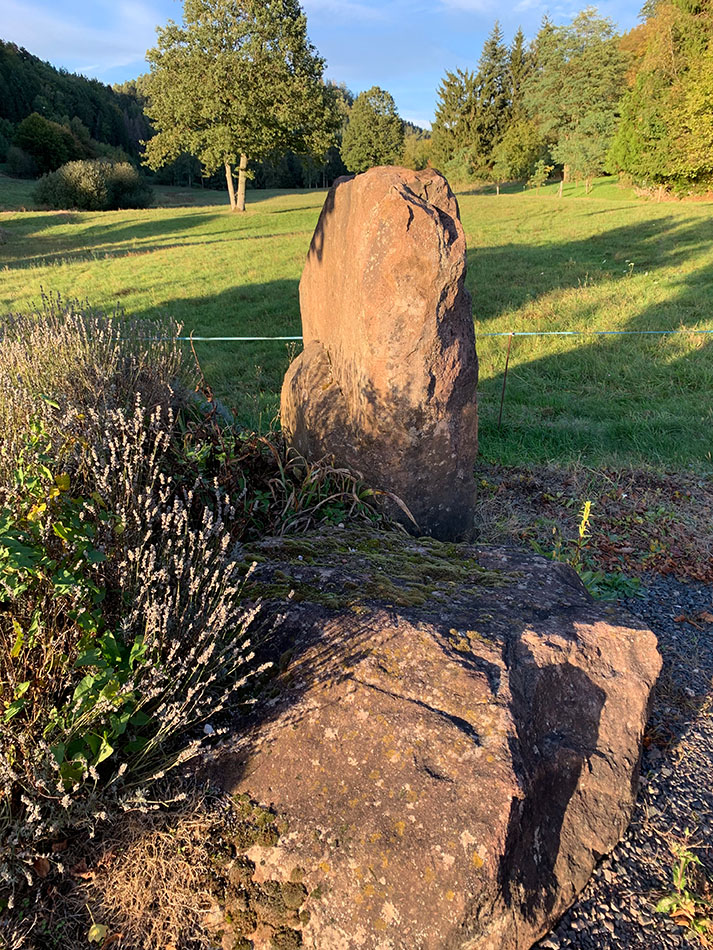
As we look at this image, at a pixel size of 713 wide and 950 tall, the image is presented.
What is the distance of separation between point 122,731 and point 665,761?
7.87 feet

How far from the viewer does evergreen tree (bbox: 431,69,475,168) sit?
50.2m

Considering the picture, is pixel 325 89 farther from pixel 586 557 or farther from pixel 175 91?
pixel 586 557

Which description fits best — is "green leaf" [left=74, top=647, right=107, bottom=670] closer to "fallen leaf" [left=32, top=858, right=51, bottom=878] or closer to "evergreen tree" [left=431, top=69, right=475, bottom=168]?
"fallen leaf" [left=32, top=858, right=51, bottom=878]

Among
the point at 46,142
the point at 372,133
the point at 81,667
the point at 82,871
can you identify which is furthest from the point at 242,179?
the point at 82,871

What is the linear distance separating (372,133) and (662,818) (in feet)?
216

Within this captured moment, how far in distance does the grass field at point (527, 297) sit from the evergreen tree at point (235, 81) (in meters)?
5.02

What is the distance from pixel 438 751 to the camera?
6.79 ft

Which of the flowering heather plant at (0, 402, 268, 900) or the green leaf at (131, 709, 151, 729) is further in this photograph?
the green leaf at (131, 709, 151, 729)

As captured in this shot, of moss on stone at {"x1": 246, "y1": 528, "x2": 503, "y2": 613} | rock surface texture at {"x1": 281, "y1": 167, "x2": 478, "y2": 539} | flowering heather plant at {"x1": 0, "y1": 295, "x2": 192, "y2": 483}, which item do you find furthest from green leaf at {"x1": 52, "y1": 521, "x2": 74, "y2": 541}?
rock surface texture at {"x1": 281, "y1": 167, "x2": 478, "y2": 539}

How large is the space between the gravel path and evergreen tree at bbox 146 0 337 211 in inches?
1320

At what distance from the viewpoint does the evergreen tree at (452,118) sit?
50250 millimetres

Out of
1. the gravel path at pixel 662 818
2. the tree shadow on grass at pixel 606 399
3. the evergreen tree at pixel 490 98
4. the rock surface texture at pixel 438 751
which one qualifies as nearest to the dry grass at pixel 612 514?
the tree shadow on grass at pixel 606 399

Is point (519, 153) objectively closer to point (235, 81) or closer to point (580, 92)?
point (580, 92)

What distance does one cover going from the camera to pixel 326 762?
81.3 inches
